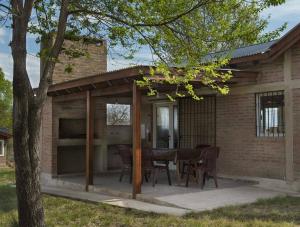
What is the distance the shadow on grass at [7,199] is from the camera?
9.33 m

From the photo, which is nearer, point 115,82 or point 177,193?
point 177,193

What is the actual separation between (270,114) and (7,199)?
665cm

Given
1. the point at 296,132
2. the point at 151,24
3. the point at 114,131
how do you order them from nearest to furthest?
the point at 151,24 < the point at 296,132 < the point at 114,131

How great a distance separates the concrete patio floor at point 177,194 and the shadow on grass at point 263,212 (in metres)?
0.34

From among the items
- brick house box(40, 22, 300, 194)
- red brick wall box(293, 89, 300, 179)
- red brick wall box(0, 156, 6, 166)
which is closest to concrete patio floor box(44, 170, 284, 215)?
brick house box(40, 22, 300, 194)

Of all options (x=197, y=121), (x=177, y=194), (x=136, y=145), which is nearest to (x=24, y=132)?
(x=136, y=145)

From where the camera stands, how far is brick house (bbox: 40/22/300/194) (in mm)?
10336

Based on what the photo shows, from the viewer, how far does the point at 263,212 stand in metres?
7.78

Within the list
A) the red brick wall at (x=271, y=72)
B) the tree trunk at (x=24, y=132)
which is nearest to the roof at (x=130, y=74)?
the red brick wall at (x=271, y=72)

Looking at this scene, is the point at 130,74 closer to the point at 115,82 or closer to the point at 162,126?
the point at 115,82

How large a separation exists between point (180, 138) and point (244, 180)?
288cm

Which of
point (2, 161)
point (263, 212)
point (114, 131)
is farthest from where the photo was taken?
point (2, 161)

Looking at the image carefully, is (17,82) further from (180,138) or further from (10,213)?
(180,138)

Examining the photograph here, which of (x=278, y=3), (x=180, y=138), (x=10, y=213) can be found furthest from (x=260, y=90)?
(x=10, y=213)
